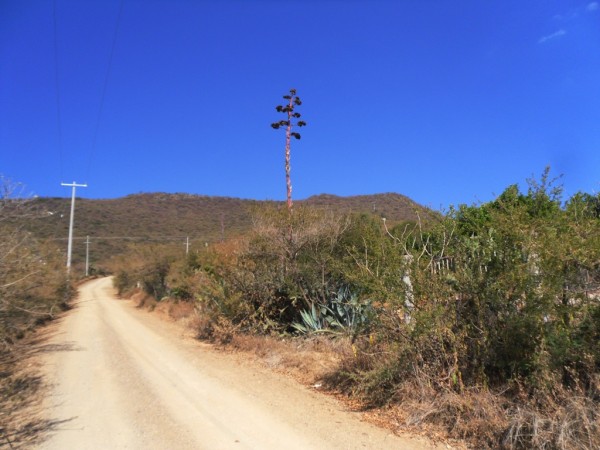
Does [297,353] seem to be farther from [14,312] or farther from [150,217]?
[150,217]

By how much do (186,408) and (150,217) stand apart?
2838 inches

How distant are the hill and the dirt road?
45.8 m

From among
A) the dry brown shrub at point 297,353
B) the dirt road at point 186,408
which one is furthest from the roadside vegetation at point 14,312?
the dry brown shrub at point 297,353

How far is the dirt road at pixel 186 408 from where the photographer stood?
506 cm

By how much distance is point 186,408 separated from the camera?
6254 mm

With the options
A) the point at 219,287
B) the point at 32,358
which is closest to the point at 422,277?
the point at 219,287

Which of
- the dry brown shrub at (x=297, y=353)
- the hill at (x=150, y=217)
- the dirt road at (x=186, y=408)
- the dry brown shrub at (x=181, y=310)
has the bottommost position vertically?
the dirt road at (x=186, y=408)

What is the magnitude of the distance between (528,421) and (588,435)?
0.59 metres

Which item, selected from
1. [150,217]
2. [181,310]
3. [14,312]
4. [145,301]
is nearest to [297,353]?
[14,312]

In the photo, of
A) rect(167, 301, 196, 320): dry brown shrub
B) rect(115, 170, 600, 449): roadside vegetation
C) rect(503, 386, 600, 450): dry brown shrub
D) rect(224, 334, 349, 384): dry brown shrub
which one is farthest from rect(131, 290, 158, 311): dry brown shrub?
rect(503, 386, 600, 450): dry brown shrub

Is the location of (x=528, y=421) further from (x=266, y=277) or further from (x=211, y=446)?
(x=266, y=277)

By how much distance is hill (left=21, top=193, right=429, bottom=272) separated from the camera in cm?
6094

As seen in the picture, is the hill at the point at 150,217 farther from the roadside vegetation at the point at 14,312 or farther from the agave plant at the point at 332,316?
the agave plant at the point at 332,316

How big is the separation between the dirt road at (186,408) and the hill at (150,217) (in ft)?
150
